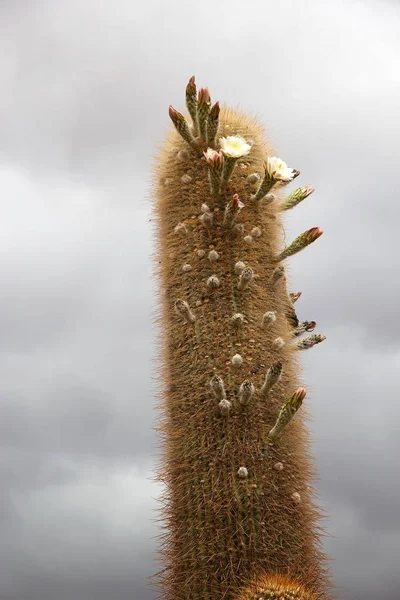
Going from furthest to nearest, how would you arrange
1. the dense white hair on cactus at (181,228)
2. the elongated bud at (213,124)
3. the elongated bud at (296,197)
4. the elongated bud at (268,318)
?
the elongated bud at (296,197) → the elongated bud at (213,124) → the dense white hair on cactus at (181,228) → the elongated bud at (268,318)

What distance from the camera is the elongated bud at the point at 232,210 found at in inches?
400

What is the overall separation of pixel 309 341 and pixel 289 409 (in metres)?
1.88

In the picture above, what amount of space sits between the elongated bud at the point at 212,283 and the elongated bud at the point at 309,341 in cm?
165

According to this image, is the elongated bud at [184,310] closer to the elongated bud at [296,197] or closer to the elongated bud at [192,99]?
the elongated bud at [296,197]

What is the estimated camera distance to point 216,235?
10.4 metres

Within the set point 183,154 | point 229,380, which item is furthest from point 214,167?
point 229,380

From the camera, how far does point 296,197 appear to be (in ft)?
37.2

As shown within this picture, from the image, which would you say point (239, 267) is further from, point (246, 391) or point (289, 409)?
point (289, 409)

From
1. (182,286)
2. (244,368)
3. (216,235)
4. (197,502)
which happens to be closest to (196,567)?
(197,502)

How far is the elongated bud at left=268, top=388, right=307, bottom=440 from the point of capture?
940cm

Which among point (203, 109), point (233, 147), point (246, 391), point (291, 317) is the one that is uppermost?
point (203, 109)

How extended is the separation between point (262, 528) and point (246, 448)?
902 millimetres

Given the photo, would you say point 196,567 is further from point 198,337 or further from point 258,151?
point 258,151

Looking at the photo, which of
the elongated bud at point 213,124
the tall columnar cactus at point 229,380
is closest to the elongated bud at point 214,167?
the tall columnar cactus at point 229,380
